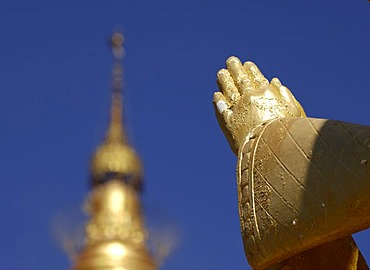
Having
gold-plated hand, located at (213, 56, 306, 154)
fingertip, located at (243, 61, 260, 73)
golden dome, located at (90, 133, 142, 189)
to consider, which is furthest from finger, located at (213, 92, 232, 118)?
golden dome, located at (90, 133, 142, 189)

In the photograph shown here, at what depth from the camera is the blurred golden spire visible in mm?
15570

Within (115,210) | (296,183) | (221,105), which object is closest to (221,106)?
(221,105)

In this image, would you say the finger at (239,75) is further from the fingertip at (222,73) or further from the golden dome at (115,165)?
the golden dome at (115,165)

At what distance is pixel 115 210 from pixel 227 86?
14.3 m

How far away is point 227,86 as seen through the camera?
2.47 m

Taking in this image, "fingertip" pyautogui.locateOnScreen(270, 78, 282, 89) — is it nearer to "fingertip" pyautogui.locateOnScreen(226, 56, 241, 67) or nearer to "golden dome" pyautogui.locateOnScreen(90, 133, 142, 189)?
"fingertip" pyautogui.locateOnScreen(226, 56, 241, 67)

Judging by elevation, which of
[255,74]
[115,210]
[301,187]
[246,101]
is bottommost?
[301,187]

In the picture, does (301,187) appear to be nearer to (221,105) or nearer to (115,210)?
(221,105)

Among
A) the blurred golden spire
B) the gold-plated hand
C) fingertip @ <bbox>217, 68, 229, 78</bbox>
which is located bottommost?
the gold-plated hand

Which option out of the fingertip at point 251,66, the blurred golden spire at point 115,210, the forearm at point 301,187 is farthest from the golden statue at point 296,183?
the blurred golden spire at point 115,210

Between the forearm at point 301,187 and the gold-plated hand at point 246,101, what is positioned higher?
the gold-plated hand at point 246,101

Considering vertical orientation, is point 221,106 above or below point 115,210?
below

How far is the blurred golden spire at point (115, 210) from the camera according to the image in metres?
15.6

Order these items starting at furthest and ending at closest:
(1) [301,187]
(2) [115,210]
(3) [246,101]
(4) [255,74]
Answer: (2) [115,210] < (4) [255,74] < (3) [246,101] < (1) [301,187]
